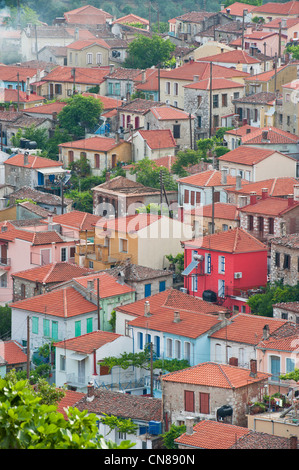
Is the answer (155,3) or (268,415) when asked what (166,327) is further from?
(155,3)

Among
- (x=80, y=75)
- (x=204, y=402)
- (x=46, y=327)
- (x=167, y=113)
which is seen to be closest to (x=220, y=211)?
(x=46, y=327)

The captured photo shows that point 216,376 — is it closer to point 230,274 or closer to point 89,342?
point 89,342

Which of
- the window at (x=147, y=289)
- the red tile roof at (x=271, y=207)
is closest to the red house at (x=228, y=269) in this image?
the window at (x=147, y=289)

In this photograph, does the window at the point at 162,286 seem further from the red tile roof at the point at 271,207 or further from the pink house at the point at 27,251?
the pink house at the point at 27,251

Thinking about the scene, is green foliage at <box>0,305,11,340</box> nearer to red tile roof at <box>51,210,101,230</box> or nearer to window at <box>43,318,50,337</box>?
window at <box>43,318,50,337</box>

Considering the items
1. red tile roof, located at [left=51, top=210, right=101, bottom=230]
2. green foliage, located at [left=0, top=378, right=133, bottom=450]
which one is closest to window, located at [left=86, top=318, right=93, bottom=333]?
red tile roof, located at [left=51, top=210, right=101, bottom=230]

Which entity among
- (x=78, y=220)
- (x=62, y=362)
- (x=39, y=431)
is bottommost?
(x=62, y=362)

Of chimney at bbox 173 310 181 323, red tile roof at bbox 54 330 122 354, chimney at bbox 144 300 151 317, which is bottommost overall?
red tile roof at bbox 54 330 122 354
